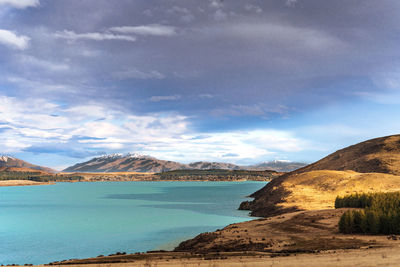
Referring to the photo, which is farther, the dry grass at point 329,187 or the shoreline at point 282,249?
the dry grass at point 329,187

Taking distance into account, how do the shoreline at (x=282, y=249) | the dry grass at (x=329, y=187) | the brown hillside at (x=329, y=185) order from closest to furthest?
the shoreline at (x=282, y=249) → the brown hillside at (x=329, y=185) → the dry grass at (x=329, y=187)

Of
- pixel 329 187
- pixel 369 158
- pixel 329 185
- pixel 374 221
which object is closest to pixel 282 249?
pixel 374 221

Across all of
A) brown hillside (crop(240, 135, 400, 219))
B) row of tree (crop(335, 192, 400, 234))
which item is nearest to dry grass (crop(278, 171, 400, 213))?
brown hillside (crop(240, 135, 400, 219))

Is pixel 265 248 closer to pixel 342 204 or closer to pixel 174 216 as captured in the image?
pixel 342 204

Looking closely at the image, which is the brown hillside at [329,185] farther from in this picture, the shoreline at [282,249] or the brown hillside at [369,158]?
the shoreline at [282,249]

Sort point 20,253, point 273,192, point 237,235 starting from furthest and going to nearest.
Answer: point 273,192 < point 20,253 < point 237,235

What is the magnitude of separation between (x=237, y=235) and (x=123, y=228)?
75.6 ft

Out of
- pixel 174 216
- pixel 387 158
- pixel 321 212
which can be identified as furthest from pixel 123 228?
pixel 387 158

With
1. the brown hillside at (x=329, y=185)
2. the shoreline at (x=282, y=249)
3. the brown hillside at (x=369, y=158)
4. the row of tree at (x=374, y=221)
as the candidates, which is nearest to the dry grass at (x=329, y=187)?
the brown hillside at (x=329, y=185)

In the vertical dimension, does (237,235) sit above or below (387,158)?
below

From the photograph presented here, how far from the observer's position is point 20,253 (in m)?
33.4

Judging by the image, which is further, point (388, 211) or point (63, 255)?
point (63, 255)

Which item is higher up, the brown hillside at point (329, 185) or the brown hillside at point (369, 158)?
the brown hillside at point (369, 158)

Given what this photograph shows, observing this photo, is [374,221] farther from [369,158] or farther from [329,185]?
[369,158]
